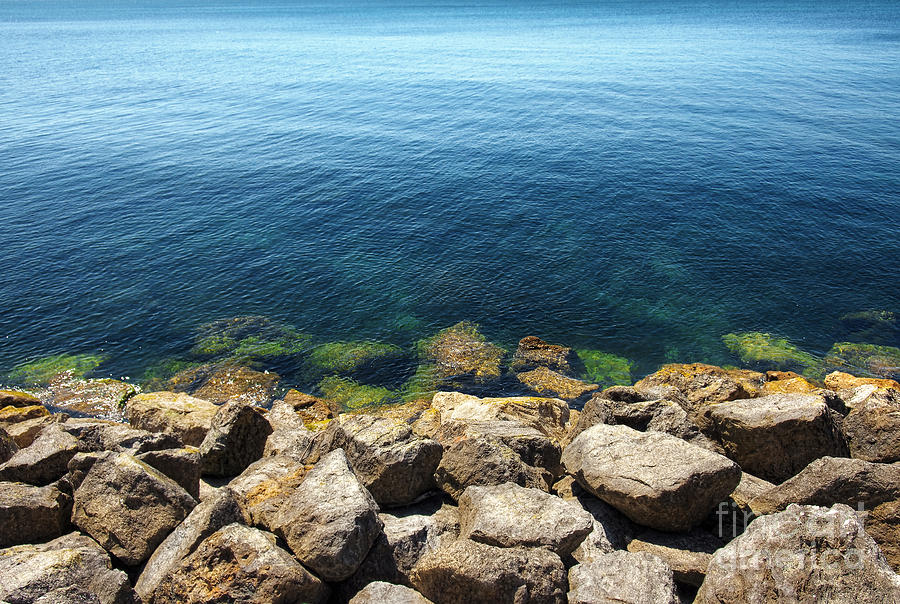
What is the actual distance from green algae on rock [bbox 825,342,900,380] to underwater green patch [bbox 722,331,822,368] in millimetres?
1614

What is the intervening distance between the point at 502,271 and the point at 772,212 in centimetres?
3227

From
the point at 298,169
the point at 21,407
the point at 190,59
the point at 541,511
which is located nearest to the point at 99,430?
the point at 541,511

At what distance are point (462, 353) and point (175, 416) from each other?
72.2 ft

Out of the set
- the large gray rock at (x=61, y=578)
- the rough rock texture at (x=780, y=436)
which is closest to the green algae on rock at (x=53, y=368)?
the large gray rock at (x=61, y=578)

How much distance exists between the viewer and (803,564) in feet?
44.0

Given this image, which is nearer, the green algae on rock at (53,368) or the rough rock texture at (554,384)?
the rough rock texture at (554,384)

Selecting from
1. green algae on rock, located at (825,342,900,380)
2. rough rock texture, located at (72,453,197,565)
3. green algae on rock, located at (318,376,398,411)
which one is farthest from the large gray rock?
green algae on rock, located at (825,342,900,380)

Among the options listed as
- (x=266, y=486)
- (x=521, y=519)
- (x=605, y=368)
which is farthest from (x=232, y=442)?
(x=605, y=368)

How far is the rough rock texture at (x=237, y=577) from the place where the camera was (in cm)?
1355

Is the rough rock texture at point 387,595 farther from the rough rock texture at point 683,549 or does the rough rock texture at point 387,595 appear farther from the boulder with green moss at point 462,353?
the boulder with green moss at point 462,353

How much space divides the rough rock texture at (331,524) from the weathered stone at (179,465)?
14.4 ft

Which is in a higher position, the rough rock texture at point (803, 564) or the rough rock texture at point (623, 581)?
the rough rock texture at point (803, 564)

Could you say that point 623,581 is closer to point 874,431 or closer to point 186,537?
point 186,537

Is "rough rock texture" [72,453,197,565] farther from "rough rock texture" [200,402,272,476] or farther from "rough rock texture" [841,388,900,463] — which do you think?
"rough rock texture" [841,388,900,463]
